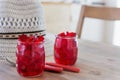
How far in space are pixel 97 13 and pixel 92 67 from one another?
786 millimetres

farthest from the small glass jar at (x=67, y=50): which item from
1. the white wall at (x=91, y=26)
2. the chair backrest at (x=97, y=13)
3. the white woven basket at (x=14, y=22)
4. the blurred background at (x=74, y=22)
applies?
the white wall at (x=91, y=26)

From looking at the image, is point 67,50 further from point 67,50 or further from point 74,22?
point 74,22

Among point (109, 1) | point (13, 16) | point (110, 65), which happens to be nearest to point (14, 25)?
point (13, 16)

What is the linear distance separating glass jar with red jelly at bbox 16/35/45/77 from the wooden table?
1.0 inches

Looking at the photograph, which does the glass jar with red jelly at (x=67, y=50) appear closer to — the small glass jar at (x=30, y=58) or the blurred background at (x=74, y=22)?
the small glass jar at (x=30, y=58)

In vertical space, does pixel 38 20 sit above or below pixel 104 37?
above

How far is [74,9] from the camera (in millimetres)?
2963

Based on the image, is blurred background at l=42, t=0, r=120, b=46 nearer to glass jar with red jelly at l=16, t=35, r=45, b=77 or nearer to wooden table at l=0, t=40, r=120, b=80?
wooden table at l=0, t=40, r=120, b=80

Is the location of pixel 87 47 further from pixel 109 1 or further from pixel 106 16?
pixel 109 1

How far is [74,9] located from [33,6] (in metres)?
2.10

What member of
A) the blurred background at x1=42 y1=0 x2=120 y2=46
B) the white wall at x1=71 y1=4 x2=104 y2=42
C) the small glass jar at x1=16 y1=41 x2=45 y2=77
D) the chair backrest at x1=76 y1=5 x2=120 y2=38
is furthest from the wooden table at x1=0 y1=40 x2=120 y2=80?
the white wall at x1=71 y1=4 x2=104 y2=42

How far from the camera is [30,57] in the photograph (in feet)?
2.25

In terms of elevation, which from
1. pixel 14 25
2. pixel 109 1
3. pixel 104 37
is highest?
pixel 109 1

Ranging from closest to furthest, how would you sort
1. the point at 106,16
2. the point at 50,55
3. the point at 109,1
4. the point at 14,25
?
the point at 14,25
the point at 50,55
the point at 106,16
the point at 109,1
